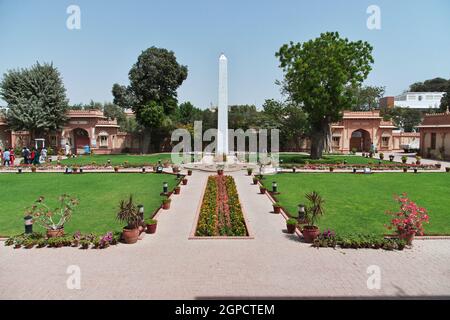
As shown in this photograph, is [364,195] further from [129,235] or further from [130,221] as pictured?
[129,235]

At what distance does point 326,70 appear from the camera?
28500 mm

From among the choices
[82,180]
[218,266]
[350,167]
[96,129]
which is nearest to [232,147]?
[96,129]

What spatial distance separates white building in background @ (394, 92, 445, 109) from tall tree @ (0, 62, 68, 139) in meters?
80.3

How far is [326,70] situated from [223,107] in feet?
29.7

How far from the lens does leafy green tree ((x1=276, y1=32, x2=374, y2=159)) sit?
28.6m

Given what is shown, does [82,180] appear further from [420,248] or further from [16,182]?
[420,248]

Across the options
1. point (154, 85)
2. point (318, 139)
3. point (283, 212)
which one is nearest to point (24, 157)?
point (154, 85)

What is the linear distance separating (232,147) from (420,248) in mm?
40809

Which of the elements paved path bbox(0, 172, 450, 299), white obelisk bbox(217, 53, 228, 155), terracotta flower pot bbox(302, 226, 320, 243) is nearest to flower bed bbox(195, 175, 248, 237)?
paved path bbox(0, 172, 450, 299)

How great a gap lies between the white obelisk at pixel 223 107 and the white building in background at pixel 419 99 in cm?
7401

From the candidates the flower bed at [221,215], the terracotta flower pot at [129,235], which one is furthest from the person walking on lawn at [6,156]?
the terracotta flower pot at [129,235]

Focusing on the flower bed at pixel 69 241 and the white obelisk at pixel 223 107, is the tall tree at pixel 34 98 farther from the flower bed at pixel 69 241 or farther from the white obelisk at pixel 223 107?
the flower bed at pixel 69 241

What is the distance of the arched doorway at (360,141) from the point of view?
48312 millimetres

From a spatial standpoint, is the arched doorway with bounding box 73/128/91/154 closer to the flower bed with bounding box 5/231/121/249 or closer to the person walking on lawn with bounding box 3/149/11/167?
the person walking on lawn with bounding box 3/149/11/167
